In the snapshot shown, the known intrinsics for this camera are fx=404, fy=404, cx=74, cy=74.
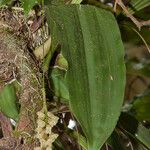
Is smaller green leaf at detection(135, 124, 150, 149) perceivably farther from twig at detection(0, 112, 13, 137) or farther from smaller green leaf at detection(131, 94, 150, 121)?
smaller green leaf at detection(131, 94, 150, 121)

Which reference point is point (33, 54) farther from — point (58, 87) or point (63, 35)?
point (63, 35)

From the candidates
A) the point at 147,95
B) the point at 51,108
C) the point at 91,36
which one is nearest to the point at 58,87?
the point at 51,108

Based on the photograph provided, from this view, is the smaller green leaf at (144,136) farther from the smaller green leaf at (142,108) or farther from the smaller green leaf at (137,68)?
the smaller green leaf at (137,68)

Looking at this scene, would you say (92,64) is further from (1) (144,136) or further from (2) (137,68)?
(2) (137,68)

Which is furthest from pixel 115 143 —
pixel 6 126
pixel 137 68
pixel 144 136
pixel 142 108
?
pixel 137 68

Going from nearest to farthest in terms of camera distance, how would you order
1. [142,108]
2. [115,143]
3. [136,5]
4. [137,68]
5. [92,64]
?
[92,64] → [115,143] → [136,5] → [142,108] → [137,68]
